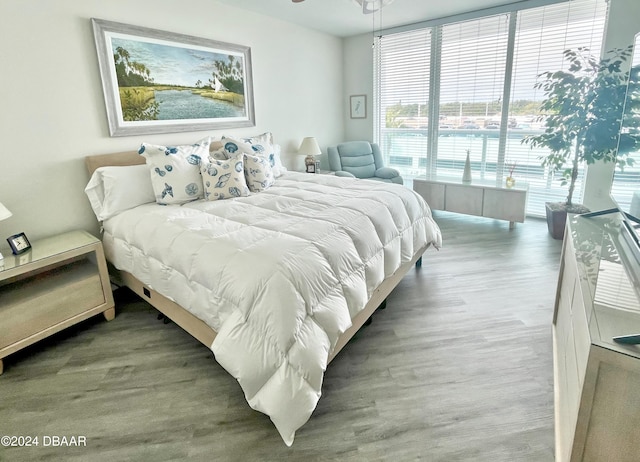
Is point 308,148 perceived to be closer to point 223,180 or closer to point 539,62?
point 223,180

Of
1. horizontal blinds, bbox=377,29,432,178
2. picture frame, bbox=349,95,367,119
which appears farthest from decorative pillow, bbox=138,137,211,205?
horizontal blinds, bbox=377,29,432,178

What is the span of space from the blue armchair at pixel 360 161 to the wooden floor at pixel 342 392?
8.12ft

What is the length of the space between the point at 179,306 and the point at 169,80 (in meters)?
2.19

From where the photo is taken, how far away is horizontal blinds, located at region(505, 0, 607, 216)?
375 cm

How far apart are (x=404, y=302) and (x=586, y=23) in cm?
368

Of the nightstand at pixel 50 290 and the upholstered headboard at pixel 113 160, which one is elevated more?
the upholstered headboard at pixel 113 160

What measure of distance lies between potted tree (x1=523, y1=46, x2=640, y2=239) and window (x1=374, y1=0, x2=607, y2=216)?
0.41 metres

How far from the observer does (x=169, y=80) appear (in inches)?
126

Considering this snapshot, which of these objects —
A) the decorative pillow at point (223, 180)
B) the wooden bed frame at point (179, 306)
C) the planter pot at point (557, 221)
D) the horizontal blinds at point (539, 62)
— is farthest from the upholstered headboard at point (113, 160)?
the horizontal blinds at point (539, 62)

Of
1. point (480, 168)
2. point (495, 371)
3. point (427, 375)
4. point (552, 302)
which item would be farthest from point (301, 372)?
point (480, 168)

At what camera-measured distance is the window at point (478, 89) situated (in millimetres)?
3979

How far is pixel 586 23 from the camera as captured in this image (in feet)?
12.3

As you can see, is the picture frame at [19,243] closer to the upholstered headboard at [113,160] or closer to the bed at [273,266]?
the bed at [273,266]

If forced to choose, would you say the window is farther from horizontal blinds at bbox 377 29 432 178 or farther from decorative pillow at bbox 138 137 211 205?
decorative pillow at bbox 138 137 211 205
